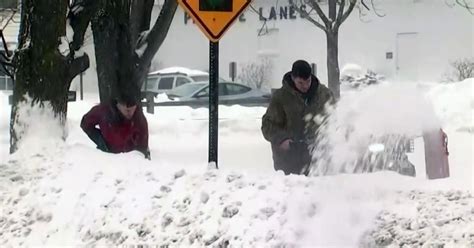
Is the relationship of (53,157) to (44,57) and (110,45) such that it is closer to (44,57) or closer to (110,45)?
(44,57)

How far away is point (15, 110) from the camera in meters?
7.26

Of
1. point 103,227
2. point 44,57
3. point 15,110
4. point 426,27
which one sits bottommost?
point 103,227

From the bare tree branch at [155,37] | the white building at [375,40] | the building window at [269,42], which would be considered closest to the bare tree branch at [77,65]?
the bare tree branch at [155,37]

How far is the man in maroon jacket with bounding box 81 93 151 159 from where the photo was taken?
24.2 feet

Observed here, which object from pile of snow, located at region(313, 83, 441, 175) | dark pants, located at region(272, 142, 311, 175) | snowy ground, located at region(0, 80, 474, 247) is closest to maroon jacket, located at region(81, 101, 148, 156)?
snowy ground, located at region(0, 80, 474, 247)

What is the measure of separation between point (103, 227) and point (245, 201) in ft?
2.95

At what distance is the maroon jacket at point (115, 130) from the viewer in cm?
739

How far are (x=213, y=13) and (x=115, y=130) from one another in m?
1.61

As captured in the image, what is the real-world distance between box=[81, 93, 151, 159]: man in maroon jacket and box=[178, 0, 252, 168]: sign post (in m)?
1.19

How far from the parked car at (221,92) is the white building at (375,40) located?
615 cm

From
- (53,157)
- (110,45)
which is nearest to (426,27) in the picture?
(110,45)

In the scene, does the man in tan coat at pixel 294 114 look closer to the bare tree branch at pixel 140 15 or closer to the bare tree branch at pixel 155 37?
the bare tree branch at pixel 155 37

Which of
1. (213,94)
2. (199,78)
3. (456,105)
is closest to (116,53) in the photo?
(213,94)

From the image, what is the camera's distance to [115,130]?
741 cm
